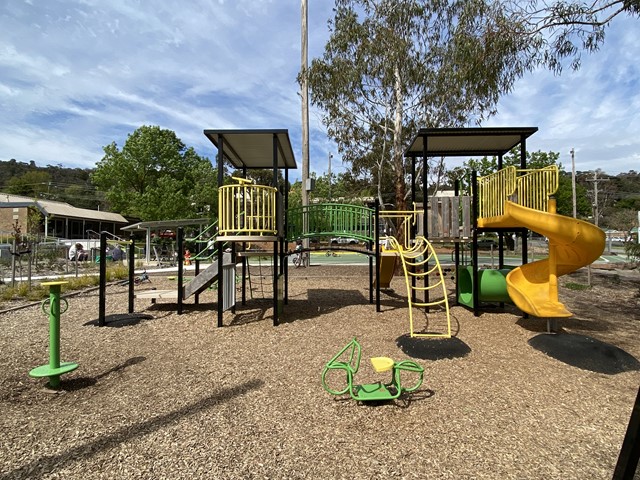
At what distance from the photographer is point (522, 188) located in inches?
301

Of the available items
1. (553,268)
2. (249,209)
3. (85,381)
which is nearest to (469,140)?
(553,268)

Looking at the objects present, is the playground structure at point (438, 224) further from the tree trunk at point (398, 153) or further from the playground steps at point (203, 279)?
the tree trunk at point (398, 153)

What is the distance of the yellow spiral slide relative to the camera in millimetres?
6059

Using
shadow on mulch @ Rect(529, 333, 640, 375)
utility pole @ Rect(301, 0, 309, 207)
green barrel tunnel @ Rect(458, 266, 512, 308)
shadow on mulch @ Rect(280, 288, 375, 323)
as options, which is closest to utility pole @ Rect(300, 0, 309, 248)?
utility pole @ Rect(301, 0, 309, 207)

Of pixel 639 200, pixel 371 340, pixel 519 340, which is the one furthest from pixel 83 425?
pixel 639 200

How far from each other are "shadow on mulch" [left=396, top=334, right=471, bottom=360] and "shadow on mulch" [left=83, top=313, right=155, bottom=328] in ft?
17.0

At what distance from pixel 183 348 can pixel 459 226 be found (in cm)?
621

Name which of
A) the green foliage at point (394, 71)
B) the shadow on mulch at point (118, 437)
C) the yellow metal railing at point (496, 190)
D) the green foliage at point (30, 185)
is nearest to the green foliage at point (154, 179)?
the green foliage at point (394, 71)

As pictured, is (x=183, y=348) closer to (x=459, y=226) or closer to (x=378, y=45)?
(x=459, y=226)

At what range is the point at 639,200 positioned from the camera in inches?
2808

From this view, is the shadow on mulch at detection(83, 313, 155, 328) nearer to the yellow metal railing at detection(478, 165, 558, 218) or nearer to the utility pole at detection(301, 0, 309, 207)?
the yellow metal railing at detection(478, 165, 558, 218)

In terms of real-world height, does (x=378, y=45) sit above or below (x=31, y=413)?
above

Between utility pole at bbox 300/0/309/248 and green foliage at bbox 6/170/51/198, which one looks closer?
utility pole at bbox 300/0/309/248

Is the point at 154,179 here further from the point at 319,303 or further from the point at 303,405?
the point at 303,405
